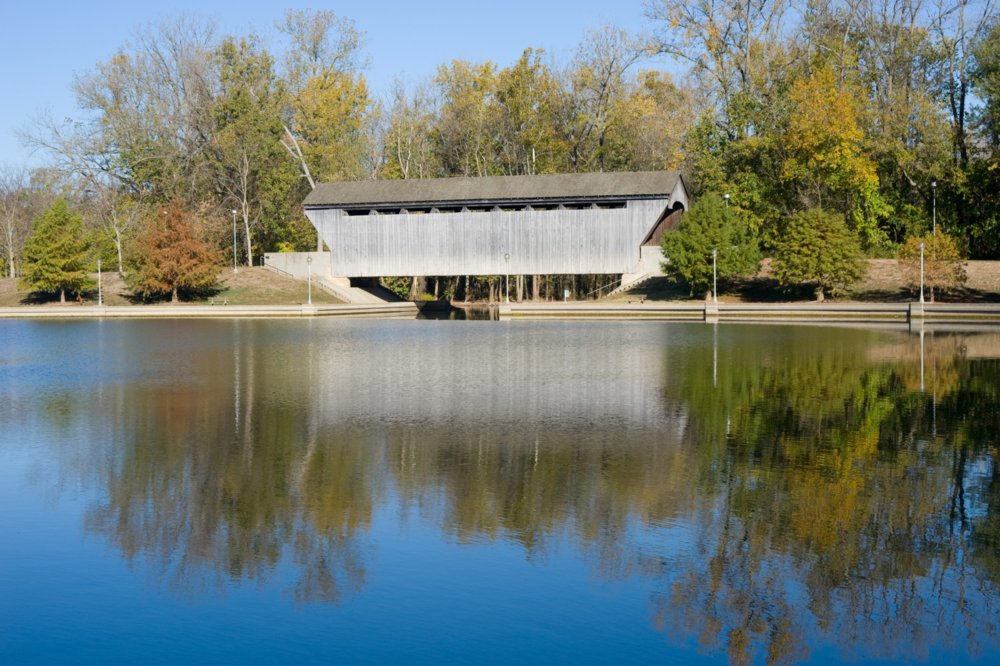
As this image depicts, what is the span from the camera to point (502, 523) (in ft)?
36.8

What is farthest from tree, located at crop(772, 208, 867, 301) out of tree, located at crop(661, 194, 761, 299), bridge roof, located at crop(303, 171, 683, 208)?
bridge roof, located at crop(303, 171, 683, 208)

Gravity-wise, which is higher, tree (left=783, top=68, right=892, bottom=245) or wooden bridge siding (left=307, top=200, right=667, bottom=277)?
tree (left=783, top=68, right=892, bottom=245)

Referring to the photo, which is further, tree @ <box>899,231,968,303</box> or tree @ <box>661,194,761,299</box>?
tree @ <box>661,194,761,299</box>

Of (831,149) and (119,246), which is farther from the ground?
(831,149)

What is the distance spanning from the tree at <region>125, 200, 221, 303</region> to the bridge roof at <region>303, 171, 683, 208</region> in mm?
8580

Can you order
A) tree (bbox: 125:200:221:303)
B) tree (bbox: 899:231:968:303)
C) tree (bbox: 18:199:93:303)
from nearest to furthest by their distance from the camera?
tree (bbox: 899:231:968:303) → tree (bbox: 125:200:221:303) → tree (bbox: 18:199:93:303)

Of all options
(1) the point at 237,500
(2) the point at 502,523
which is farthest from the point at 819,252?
(1) the point at 237,500

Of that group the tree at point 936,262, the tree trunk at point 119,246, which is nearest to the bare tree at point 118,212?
the tree trunk at point 119,246

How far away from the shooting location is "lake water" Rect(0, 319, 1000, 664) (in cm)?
817

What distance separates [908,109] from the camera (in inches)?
2539

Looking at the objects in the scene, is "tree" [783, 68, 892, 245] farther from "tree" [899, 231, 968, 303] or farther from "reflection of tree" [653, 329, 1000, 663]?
"reflection of tree" [653, 329, 1000, 663]

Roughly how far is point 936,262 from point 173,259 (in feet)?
165

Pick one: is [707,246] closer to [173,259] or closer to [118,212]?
[173,259]

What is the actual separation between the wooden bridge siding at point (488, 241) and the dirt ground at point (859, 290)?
362cm
